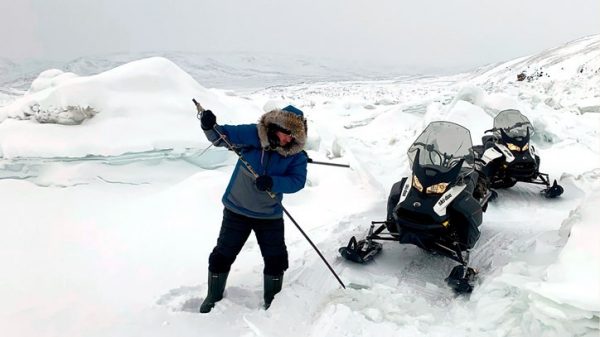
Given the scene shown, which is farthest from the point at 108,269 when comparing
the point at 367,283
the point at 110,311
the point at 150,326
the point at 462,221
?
the point at 462,221

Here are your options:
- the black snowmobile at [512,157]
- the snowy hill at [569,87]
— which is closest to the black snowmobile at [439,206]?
the black snowmobile at [512,157]

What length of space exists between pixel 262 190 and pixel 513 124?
5178 mm

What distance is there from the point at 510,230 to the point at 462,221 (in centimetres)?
141

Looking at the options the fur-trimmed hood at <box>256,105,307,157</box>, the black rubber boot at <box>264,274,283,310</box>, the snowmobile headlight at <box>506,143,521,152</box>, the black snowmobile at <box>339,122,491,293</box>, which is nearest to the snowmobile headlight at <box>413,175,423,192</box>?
the black snowmobile at <box>339,122,491,293</box>

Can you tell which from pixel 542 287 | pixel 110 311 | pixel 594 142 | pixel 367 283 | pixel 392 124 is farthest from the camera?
pixel 392 124

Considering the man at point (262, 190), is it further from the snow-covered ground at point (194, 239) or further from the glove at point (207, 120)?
the snow-covered ground at point (194, 239)

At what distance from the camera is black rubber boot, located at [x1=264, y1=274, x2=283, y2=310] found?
3.61 meters

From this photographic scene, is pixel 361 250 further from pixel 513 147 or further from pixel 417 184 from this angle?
pixel 513 147

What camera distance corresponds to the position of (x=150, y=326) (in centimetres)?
321

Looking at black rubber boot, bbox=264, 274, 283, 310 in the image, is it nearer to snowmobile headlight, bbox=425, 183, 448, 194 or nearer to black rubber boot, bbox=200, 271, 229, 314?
black rubber boot, bbox=200, 271, 229, 314

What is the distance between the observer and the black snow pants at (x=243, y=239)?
3537mm

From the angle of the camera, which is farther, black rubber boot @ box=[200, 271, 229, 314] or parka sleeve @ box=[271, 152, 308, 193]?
black rubber boot @ box=[200, 271, 229, 314]

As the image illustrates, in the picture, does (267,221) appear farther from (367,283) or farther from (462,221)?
(462,221)

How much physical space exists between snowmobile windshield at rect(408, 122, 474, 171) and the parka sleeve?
1287 millimetres
